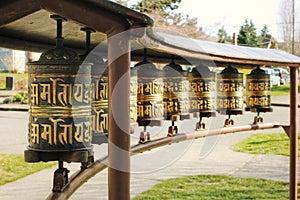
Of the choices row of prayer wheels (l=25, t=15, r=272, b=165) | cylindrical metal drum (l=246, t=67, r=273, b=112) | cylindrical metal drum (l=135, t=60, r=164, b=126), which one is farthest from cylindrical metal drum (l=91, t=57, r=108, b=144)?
cylindrical metal drum (l=246, t=67, r=273, b=112)

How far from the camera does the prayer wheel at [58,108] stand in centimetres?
188

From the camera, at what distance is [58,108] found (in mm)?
1886

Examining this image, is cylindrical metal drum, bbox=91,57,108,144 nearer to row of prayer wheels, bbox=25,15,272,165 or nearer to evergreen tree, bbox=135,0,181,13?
row of prayer wheels, bbox=25,15,272,165

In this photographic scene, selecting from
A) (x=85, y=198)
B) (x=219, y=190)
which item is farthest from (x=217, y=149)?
(x=85, y=198)

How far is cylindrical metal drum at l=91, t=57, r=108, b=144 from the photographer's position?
2.21 m

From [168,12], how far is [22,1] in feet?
54.0

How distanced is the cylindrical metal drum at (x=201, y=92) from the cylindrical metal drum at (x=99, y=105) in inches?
65.9

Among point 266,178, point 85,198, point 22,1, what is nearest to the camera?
point 22,1

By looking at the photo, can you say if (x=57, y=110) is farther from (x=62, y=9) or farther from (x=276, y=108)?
(x=276, y=108)

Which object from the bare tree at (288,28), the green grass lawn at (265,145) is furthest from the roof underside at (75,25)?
the bare tree at (288,28)

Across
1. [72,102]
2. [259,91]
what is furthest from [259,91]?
[72,102]

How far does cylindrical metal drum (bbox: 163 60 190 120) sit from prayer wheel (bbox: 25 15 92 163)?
158cm

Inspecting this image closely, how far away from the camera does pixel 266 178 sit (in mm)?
6336

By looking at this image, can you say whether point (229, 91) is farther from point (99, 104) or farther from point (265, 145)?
point (265, 145)
